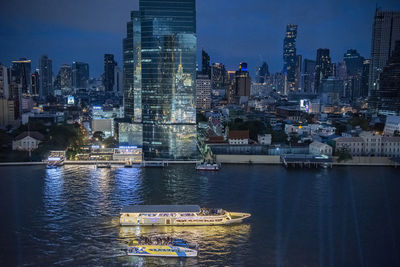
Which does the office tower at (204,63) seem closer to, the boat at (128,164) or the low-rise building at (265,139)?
the low-rise building at (265,139)

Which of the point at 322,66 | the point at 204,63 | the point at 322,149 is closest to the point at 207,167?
the point at 322,149

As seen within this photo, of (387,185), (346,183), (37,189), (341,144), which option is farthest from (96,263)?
(341,144)

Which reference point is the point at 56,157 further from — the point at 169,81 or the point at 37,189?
the point at 169,81

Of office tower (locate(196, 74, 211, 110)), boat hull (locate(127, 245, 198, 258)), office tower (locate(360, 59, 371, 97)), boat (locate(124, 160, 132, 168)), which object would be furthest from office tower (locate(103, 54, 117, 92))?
boat hull (locate(127, 245, 198, 258))

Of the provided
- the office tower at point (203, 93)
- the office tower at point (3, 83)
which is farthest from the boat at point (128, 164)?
the office tower at point (203, 93)

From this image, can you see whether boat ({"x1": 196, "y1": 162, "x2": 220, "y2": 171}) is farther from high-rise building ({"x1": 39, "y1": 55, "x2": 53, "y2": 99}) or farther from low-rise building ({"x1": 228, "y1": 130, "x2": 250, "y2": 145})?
high-rise building ({"x1": 39, "y1": 55, "x2": 53, "y2": 99})

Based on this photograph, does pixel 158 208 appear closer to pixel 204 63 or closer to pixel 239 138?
pixel 239 138
